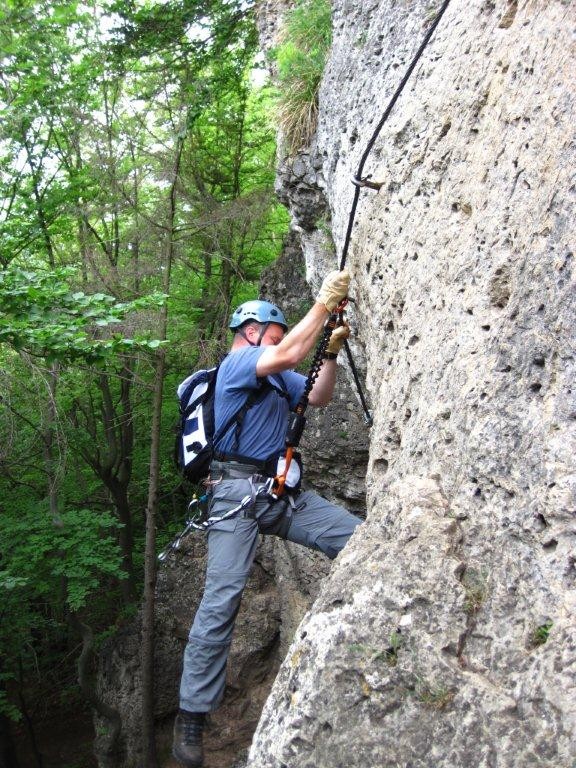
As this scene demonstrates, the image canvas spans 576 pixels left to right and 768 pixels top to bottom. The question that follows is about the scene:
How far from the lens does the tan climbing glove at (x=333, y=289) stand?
15.0 feet

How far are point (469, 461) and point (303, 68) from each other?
5.61 meters

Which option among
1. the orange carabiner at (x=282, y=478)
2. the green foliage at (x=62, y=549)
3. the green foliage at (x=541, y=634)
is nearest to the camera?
the green foliage at (x=541, y=634)

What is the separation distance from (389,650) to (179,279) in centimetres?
1135

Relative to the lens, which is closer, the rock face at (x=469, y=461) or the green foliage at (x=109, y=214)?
the rock face at (x=469, y=461)

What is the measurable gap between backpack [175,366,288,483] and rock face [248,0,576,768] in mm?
1025

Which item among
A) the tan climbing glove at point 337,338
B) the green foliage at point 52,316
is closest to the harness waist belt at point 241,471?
the tan climbing glove at point 337,338

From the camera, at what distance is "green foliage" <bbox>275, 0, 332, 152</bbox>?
23.4 ft

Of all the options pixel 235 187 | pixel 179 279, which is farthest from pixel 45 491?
pixel 235 187

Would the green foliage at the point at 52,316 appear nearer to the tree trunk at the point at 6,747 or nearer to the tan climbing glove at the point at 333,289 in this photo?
the tan climbing glove at the point at 333,289

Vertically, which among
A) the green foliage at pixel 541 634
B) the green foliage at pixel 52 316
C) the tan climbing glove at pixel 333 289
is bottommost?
the green foliage at pixel 541 634

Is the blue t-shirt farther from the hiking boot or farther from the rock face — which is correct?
the hiking boot

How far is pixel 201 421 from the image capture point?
5055 millimetres

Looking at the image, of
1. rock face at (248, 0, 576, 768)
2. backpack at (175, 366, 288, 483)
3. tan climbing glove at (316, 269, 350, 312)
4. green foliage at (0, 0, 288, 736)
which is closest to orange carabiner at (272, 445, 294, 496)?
backpack at (175, 366, 288, 483)

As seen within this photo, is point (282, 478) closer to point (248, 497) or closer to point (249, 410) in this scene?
point (248, 497)
